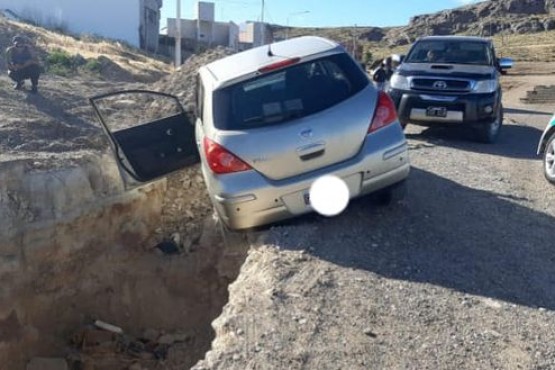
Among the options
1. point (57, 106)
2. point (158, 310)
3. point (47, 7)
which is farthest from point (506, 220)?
point (47, 7)

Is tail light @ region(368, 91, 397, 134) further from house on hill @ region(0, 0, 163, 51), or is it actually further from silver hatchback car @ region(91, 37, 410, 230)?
house on hill @ region(0, 0, 163, 51)

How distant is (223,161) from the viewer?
6.09 meters

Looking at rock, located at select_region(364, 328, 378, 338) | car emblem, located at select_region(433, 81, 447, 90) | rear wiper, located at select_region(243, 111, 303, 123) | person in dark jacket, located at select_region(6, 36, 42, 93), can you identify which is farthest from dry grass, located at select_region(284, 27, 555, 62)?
rock, located at select_region(364, 328, 378, 338)

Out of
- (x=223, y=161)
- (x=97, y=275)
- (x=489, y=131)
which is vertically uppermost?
(x=223, y=161)

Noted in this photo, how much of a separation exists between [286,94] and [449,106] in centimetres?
590

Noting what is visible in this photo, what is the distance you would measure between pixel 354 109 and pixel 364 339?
2464 millimetres

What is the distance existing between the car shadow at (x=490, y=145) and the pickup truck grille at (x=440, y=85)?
37.1 inches

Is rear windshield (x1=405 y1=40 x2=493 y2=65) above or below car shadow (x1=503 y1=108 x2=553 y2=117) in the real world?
above

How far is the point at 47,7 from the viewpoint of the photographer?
1631 inches

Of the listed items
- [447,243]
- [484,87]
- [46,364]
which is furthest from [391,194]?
[484,87]

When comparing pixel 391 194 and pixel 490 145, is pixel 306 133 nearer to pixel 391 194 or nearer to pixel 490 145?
pixel 391 194

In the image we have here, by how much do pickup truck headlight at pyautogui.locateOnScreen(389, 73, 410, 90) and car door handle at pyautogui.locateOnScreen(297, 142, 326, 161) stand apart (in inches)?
244

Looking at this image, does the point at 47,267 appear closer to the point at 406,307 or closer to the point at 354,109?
the point at 354,109

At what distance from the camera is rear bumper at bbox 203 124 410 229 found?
6.07 metres
